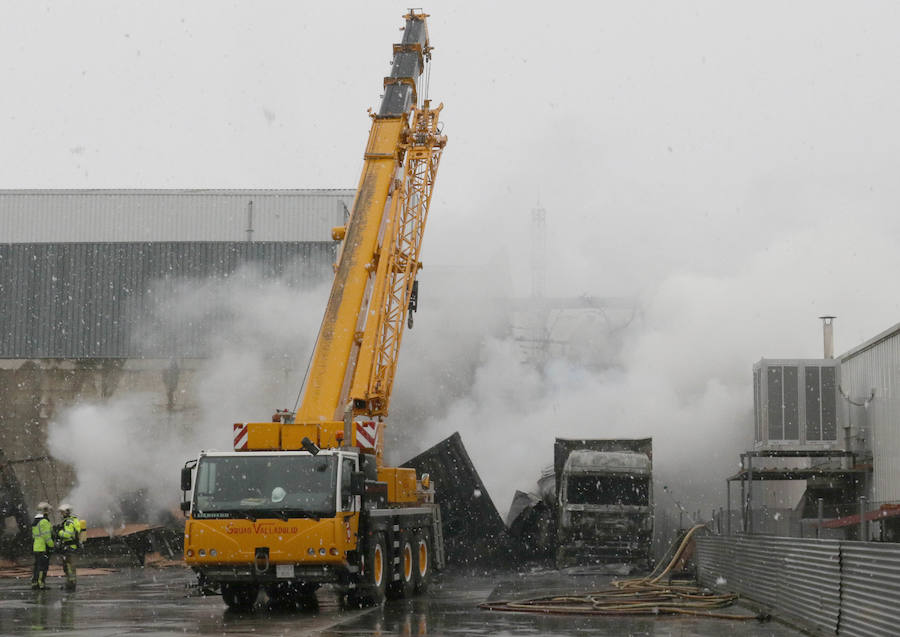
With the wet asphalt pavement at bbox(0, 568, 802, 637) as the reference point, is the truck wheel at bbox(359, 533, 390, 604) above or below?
above

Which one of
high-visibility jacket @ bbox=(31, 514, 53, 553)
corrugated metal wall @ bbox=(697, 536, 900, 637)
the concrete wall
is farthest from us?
the concrete wall

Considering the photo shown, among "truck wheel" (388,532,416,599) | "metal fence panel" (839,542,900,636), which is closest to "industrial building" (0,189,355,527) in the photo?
"truck wheel" (388,532,416,599)

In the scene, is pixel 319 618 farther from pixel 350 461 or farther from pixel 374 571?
pixel 350 461

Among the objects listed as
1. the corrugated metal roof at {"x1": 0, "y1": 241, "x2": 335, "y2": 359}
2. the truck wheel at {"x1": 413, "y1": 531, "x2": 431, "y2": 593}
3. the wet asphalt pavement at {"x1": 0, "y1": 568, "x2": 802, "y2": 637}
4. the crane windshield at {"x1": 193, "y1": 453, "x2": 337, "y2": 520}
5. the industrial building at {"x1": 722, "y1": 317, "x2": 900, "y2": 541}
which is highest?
the corrugated metal roof at {"x1": 0, "y1": 241, "x2": 335, "y2": 359}

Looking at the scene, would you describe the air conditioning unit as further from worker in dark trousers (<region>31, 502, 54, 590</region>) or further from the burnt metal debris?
worker in dark trousers (<region>31, 502, 54, 590</region>)

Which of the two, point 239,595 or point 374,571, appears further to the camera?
point 239,595

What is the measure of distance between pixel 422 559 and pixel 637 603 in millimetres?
4533

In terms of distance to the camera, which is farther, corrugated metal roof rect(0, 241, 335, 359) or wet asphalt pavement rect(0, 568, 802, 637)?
corrugated metal roof rect(0, 241, 335, 359)

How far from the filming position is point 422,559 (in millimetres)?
19875

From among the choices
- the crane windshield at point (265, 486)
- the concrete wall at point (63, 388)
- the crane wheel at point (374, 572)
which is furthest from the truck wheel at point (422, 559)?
the concrete wall at point (63, 388)

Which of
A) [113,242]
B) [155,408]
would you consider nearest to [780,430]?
[155,408]

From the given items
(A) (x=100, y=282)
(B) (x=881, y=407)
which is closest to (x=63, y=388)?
(A) (x=100, y=282)

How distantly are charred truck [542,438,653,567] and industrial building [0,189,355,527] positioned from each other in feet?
43.3

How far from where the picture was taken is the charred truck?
26156 mm
